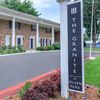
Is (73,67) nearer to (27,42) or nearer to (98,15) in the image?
(27,42)

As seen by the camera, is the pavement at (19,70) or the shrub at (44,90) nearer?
the shrub at (44,90)

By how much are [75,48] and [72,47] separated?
0.08 meters

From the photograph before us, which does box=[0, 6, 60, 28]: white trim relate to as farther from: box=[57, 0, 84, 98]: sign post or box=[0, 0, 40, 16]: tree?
box=[57, 0, 84, 98]: sign post

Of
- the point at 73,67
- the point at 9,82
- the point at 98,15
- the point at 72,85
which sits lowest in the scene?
the point at 9,82

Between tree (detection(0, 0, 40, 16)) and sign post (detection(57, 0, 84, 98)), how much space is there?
6535cm

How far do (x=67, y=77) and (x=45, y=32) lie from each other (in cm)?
4666

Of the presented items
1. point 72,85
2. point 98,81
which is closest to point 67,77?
point 72,85

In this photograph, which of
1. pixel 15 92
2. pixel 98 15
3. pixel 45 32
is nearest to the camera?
pixel 15 92

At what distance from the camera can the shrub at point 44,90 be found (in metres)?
5.09

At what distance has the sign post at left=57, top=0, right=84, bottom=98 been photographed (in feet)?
17.6

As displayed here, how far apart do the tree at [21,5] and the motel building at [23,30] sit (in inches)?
761

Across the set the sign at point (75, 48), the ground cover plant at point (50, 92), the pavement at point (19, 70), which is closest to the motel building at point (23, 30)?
the pavement at point (19, 70)

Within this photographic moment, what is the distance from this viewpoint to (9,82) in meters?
11.4

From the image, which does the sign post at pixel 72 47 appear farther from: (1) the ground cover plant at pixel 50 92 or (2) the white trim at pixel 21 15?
(2) the white trim at pixel 21 15
